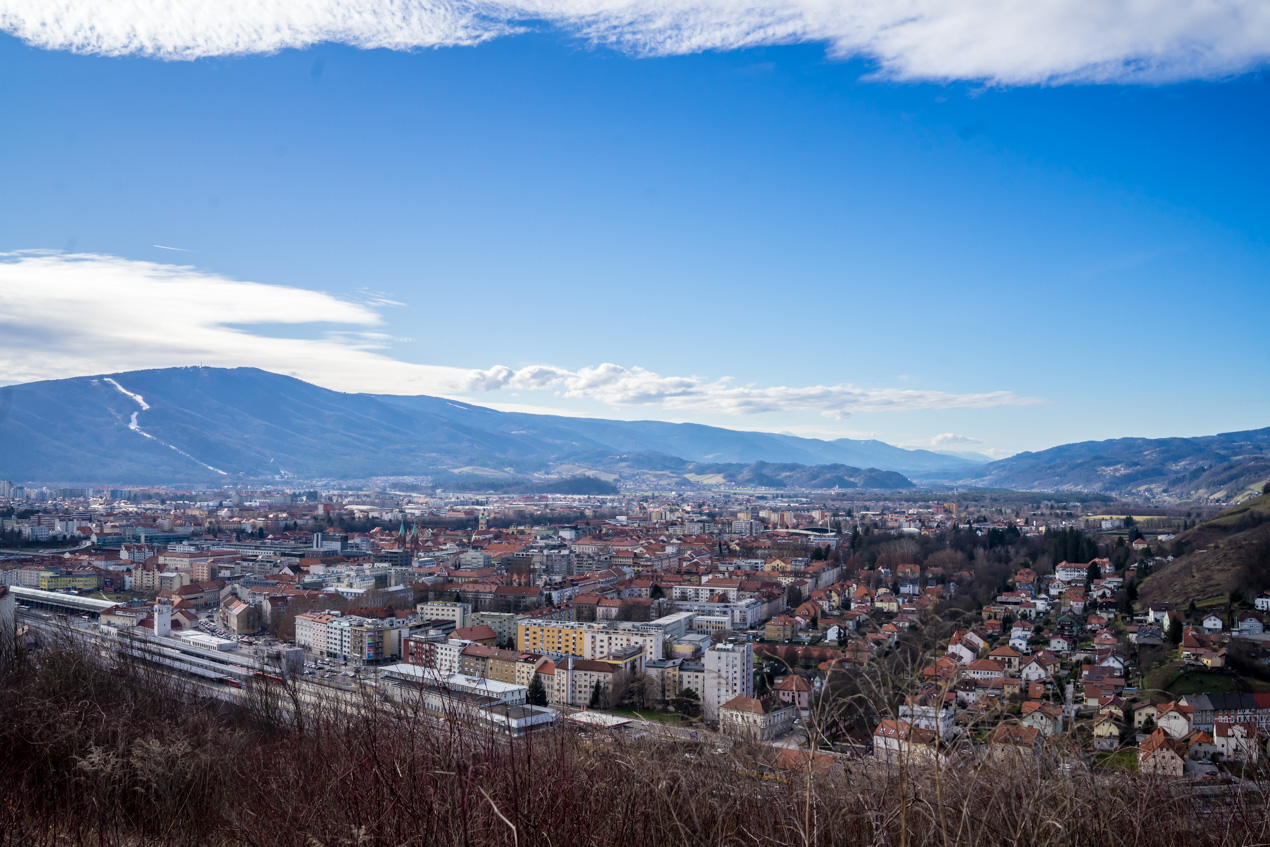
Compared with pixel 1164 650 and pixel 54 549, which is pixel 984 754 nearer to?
pixel 1164 650

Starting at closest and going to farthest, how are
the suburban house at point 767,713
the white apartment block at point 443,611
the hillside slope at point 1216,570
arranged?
the suburban house at point 767,713 < the hillside slope at point 1216,570 < the white apartment block at point 443,611

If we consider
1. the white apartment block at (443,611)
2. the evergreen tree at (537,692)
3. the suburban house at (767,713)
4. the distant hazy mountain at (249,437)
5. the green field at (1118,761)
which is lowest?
the white apartment block at (443,611)

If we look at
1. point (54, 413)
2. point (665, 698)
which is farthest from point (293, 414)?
point (665, 698)

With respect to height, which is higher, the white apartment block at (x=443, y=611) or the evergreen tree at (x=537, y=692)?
the evergreen tree at (x=537, y=692)

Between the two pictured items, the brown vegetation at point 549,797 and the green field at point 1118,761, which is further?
the green field at point 1118,761

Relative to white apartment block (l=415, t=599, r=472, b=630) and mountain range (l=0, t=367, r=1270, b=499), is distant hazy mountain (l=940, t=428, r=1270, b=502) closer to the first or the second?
mountain range (l=0, t=367, r=1270, b=499)

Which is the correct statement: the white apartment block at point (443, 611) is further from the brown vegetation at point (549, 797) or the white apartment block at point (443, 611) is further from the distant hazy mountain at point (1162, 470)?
the distant hazy mountain at point (1162, 470)

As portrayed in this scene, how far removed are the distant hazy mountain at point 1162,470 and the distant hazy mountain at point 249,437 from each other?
510 inches

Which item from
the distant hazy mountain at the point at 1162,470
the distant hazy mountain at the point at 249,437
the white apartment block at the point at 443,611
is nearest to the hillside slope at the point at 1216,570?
the white apartment block at the point at 443,611

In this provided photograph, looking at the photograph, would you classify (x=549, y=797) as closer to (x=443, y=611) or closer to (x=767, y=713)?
(x=767, y=713)

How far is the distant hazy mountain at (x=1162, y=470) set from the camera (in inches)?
1791

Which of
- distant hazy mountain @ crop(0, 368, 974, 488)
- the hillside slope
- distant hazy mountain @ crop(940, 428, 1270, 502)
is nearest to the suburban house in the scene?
the hillside slope

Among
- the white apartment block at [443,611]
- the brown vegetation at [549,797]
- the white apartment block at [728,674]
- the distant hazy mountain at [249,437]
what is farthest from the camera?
the distant hazy mountain at [249,437]

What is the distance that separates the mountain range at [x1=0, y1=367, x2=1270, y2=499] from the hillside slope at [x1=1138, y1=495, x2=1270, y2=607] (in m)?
27.8
